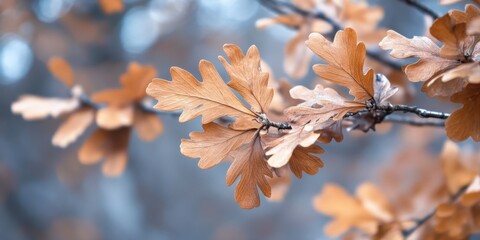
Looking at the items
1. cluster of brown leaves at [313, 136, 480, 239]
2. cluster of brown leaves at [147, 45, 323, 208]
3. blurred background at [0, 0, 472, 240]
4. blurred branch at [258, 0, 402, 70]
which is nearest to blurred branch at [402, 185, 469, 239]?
cluster of brown leaves at [313, 136, 480, 239]

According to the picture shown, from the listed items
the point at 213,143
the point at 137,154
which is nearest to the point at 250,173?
the point at 213,143

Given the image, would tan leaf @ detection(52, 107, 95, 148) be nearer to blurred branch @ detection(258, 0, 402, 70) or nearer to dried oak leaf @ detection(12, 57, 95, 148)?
dried oak leaf @ detection(12, 57, 95, 148)

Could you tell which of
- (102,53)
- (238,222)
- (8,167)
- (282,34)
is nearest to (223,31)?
(282,34)

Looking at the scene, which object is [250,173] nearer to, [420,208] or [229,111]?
[229,111]

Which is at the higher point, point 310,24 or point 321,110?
point 310,24

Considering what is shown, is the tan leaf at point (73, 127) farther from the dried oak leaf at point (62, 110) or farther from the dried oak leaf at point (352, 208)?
the dried oak leaf at point (352, 208)

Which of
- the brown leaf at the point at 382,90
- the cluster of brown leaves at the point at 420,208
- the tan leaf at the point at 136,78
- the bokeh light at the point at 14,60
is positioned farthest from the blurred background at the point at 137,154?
the brown leaf at the point at 382,90
